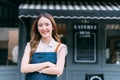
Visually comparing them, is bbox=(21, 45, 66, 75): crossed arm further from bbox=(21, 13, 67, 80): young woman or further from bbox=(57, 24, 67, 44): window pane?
bbox=(57, 24, 67, 44): window pane

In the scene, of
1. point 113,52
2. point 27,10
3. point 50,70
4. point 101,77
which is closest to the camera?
point 50,70

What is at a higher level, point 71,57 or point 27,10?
point 27,10

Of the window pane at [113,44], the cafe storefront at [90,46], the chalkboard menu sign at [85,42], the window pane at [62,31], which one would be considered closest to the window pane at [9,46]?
the cafe storefront at [90,46]

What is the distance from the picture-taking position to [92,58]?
7.87 meters

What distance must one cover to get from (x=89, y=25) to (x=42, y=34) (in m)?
5.73

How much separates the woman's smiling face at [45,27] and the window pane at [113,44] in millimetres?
5774

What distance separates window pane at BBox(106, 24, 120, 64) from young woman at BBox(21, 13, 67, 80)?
5.73 metres

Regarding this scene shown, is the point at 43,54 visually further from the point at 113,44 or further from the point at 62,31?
the point at 113,44

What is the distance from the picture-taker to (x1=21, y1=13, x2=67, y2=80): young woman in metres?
2.23

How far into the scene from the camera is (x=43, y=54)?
7.48ft

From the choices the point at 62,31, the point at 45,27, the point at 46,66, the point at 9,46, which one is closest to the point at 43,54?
the point at 46,66

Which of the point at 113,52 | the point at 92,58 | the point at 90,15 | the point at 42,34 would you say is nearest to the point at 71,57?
the point at 92,58

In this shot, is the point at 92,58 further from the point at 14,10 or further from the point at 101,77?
the point at 14,10

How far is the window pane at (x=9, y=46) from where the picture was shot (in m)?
7.97
